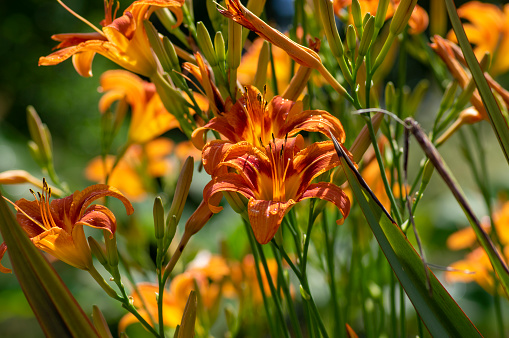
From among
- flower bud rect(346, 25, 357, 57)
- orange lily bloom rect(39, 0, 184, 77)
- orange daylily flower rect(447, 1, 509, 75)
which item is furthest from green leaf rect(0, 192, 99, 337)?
orange daylily flower rect(447, 1, 509, 75)

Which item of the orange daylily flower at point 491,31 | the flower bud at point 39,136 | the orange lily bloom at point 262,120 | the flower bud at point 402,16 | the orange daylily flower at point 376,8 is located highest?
the orange daylily flower at point 491,31

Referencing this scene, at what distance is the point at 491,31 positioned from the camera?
0.75 metres

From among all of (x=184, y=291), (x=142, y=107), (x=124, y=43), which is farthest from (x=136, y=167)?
(x=124, y=43)

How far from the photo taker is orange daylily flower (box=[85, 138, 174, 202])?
0.98 meters

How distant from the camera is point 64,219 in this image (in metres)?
0.43

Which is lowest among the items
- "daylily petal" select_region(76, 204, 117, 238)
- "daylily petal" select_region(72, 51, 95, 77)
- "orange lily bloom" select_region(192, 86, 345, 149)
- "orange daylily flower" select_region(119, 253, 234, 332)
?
"orange daylily flower" select_region(119, 253, 234, 332)

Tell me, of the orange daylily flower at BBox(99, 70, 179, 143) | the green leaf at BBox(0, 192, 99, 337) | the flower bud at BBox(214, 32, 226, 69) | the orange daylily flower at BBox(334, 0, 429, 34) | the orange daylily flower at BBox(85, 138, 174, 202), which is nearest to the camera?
the green leaf at BBox(0, 192, 99, 337)

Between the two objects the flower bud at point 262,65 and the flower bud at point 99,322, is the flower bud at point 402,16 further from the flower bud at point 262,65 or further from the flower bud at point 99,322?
the flower bud at point 99,322

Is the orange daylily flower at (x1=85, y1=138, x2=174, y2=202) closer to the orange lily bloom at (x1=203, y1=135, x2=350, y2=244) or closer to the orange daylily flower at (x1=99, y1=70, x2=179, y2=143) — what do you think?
the orange daylily flower at (x1=99, y1=70, x2=179, y2=143)

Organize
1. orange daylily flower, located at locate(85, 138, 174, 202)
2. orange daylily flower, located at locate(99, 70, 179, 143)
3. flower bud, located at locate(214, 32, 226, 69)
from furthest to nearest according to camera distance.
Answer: orange daylily flower, located at locate(85, 138, 174, 202), orange daylily flower, located at locate(99, 70, 179, 143), flower bud, located at locate(214, 32, 226, 69)

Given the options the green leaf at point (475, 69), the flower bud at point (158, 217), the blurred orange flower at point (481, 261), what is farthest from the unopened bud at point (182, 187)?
the blurred orange flower at point (481, 261)

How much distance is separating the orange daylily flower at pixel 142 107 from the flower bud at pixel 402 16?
0.34m

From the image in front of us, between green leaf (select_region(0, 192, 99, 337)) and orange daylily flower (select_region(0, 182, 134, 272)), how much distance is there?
0.05 metres

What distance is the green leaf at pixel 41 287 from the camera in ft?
1.04
